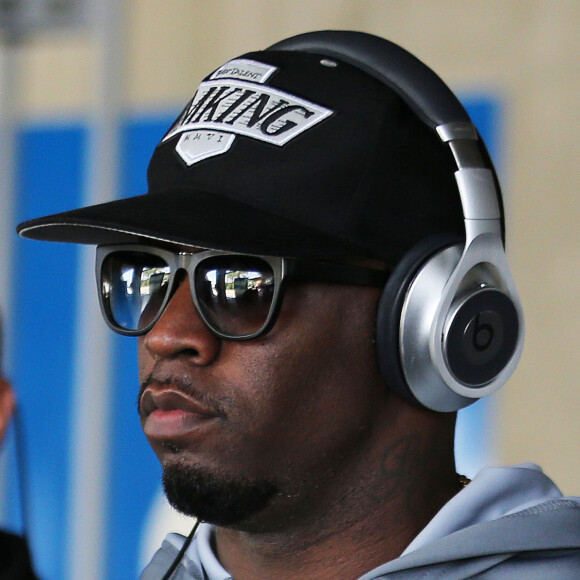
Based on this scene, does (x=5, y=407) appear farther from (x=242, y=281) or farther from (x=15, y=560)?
(x=242, y=281)

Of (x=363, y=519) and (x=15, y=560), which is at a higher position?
(x=363, y=519)

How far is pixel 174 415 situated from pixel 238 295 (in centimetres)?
16

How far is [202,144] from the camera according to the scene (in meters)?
1.30

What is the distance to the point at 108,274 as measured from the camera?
136cm

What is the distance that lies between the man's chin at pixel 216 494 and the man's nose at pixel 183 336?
12 centimetres

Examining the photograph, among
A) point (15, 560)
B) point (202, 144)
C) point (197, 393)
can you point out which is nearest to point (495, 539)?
point (197, 393)

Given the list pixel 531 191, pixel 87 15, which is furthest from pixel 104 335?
pixel 531 191

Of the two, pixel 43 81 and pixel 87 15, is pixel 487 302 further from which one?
pixel 43 81

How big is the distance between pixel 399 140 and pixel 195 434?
0.42 m

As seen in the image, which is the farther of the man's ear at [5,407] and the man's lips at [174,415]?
the man's ear at [5,407]

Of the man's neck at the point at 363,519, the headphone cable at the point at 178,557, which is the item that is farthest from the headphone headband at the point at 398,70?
the headphone cable at the point at 178,557

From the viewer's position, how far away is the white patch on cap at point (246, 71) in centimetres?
132

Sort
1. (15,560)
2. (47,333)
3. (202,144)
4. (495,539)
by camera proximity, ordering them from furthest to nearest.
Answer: (47,333) < (15,560) < (202,144) < (495,539)

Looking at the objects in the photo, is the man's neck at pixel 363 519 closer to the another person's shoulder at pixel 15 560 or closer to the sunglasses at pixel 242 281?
the sunglasses at pixel 242 281
